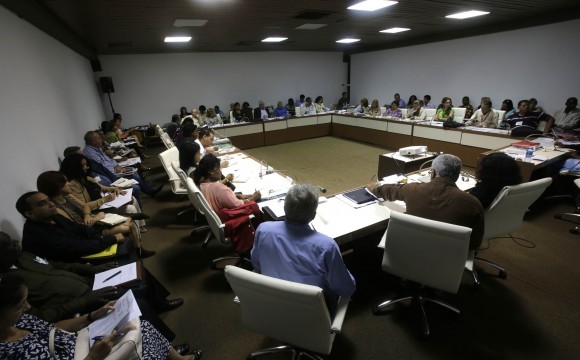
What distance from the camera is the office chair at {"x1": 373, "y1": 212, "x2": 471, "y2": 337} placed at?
1.59 metres

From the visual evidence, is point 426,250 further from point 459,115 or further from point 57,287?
point 459,115

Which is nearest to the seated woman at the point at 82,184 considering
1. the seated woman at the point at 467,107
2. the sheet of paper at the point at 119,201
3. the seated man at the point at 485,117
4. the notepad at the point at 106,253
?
the sheet of paper at the point at 119,201

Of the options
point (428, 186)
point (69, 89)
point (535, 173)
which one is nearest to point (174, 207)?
point (69, 89)

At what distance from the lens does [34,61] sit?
126 inches

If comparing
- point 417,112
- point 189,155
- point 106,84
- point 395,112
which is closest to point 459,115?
point 417,112

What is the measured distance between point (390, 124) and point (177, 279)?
5950 millimetres

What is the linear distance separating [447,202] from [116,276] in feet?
7.50

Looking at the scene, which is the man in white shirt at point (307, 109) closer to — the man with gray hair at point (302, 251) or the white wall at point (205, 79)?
the white wall at point (205, 79)

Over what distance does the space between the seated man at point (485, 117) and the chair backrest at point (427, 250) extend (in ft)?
16.9

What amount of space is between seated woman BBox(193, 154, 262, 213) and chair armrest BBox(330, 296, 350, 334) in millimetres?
1251

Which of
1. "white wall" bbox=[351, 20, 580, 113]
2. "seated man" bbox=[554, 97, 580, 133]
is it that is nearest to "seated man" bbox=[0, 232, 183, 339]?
"seated man" bbox=[554, 97, 580, 133]

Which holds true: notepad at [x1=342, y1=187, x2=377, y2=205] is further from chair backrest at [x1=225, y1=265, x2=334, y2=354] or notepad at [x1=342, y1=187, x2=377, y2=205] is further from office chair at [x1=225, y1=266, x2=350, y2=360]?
chair backrest at [x1=225, y1=265, x2=334, y2=354]

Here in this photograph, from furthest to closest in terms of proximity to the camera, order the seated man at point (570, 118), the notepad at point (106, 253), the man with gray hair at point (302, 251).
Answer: the seated man at point (570, 118) < the notepad at point (106, 253) < the man with gray hair at point (302, 251)

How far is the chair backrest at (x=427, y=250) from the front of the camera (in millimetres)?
1586
